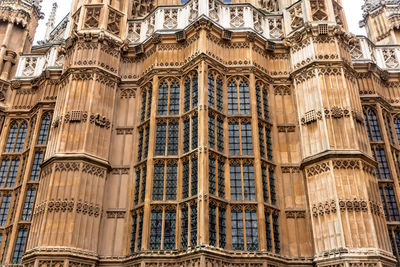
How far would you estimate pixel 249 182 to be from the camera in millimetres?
16547

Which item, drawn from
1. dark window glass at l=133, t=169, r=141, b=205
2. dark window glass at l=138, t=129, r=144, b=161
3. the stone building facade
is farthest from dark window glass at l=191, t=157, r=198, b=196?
dark window glass at l=138, t=129, r=144, b=161

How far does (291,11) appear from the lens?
21.0 m

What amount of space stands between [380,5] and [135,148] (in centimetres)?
2111

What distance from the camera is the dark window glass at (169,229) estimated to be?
15492mm

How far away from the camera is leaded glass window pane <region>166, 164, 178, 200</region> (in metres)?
16.5

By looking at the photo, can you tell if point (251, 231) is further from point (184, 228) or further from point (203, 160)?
point (203, 160)

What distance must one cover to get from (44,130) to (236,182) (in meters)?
11.5

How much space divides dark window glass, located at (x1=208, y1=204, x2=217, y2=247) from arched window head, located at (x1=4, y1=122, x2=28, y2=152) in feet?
41.4

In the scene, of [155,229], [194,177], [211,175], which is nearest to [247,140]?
[211,175]

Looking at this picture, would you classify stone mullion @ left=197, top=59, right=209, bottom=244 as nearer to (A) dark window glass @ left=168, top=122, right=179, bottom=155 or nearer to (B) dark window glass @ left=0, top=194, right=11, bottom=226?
(A) dark window glass @ left=168, top=122, right=179, bottom=155

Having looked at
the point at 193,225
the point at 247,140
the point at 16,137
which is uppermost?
the point at 16,137

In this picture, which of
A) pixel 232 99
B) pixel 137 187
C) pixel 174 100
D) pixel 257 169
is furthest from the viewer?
pixel 174 100

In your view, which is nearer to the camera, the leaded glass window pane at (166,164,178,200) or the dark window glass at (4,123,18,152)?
the leaded glass window pane at (166,164,178,200)

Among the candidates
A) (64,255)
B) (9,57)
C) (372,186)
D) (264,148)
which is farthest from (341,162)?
(9,57)
